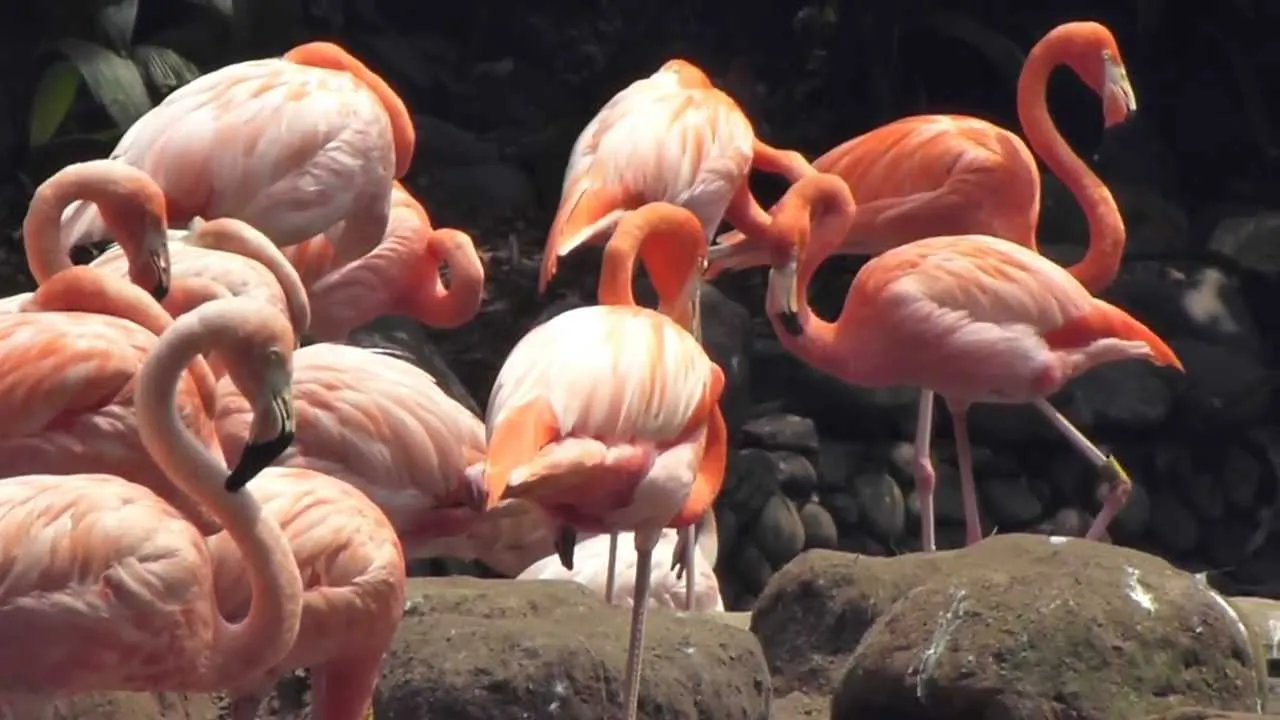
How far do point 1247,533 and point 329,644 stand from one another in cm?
661

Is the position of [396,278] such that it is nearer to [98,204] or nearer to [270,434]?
[98,204]

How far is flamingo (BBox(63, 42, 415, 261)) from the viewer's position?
17.0ft

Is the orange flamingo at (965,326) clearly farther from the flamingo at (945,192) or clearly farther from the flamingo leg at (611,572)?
the flamingo leg at (611,572)

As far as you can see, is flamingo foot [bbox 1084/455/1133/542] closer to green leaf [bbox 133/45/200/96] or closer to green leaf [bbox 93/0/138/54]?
green leaf [bbox 133/45/200/96]

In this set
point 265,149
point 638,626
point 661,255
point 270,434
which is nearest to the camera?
Result: point 270,434

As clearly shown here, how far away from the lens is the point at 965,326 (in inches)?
212

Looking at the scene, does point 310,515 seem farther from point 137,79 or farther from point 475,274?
point 137,79

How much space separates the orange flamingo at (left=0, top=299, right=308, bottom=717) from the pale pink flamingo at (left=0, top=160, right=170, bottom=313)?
1.23m

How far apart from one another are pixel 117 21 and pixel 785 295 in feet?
13.6

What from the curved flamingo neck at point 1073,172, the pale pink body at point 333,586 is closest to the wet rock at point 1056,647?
the pale pink body at point 333,586

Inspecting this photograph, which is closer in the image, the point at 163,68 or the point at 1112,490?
the point at 1112,490

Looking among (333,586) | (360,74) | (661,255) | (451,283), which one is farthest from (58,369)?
(451,283)

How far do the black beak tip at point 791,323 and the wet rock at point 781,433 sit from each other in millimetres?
2985

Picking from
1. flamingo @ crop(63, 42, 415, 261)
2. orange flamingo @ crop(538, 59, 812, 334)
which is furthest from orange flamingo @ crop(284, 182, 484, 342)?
orange flamingo @ crop(538, 59, 812, 334)
